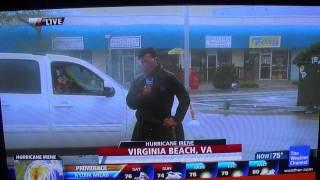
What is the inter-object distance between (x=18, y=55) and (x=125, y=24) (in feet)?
1.75

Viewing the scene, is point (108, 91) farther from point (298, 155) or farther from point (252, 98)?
point (298, 155)

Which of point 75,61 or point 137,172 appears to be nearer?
point 75,61

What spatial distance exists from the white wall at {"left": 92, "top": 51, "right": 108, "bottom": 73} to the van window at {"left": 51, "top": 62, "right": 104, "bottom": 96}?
0.05 meters

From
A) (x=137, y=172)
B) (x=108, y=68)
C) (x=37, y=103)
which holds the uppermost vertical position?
(x=108, y=68)

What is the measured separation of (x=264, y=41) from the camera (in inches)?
73.7

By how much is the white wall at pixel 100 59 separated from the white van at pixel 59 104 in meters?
0.03

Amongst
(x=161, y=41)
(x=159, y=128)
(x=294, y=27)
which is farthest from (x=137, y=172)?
(x=294, y=27)

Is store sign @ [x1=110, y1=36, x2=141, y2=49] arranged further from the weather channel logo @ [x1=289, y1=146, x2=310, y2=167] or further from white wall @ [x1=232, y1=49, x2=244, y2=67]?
the weather channel logo @ [x1=289, y1=146, x2=310, y2=167]

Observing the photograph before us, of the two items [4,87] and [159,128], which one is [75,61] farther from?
[159,128]

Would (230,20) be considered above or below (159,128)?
above

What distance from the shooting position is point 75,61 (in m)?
1.86

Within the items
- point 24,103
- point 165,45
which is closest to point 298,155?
point 165,45

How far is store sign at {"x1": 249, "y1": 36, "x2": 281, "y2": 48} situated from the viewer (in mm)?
1871

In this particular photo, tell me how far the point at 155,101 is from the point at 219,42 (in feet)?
1.38
